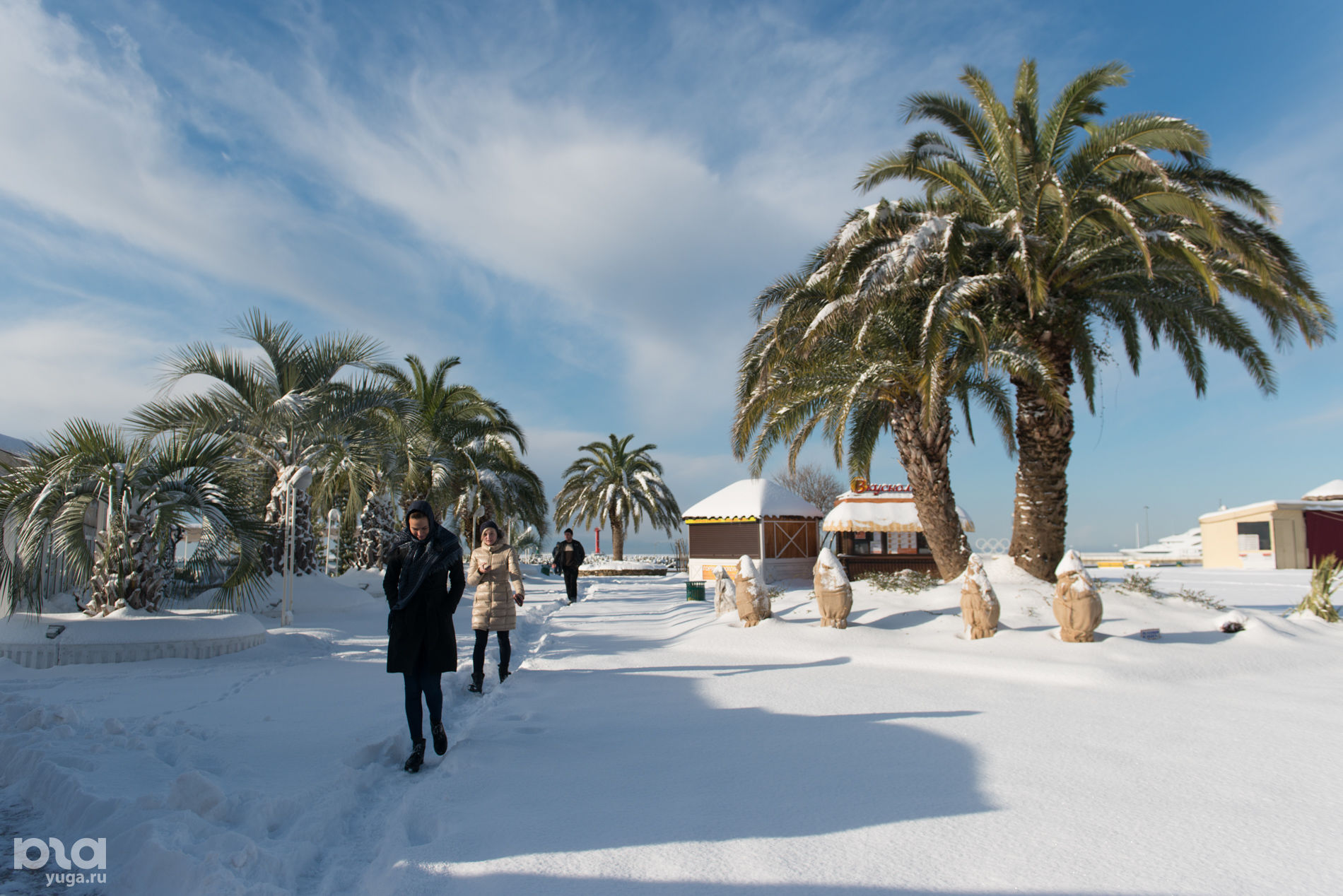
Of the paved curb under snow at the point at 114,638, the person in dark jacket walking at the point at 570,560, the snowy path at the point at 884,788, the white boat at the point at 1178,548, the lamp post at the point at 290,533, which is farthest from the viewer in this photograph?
the white boat at the point at 1178,548

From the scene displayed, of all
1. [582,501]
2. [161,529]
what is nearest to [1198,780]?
[161,529]

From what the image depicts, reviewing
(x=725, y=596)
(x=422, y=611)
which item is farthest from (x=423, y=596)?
(x=725, y=596)

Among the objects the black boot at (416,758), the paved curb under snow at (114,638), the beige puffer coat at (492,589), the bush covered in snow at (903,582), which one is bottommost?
the black boot at (416,758)

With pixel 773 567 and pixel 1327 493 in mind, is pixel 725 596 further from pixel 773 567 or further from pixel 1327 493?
pixel 1327 493

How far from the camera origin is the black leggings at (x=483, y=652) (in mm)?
6609

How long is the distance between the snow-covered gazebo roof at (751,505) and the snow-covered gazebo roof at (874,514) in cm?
220

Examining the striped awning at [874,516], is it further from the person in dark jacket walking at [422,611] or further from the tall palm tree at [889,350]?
the person in dark jacket walking at [422,611]

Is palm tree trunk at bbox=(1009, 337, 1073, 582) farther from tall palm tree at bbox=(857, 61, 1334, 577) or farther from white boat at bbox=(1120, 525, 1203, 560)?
white boat at bbox=(1120, 525, 1203, 560)

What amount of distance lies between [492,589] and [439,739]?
2522mm

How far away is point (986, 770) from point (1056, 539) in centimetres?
794

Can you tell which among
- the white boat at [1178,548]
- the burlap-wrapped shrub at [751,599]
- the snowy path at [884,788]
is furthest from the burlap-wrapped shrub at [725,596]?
the white boat at [1178,548]

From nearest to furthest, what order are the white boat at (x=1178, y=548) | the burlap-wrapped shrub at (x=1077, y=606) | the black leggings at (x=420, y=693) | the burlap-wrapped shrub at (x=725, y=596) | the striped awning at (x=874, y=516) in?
the black leggings at (x=420, y=693) → the burlap-wrapped shrub at (x=1077, y=606) → the burlap-wrapped shrub at (x=725, y=596) → the striped awning at (x=874, y=516) → the white boat at (x=1178, y=548)

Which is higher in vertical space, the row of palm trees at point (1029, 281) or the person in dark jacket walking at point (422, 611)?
the row of palm trees at point (1029, 281)

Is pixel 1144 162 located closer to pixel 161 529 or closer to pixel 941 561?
pixel 941 561
